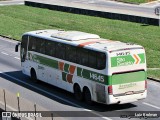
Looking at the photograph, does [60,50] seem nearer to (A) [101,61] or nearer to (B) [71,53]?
(B) [71,53]

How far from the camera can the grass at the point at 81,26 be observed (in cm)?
3991

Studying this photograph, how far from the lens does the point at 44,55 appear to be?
89.0 feet

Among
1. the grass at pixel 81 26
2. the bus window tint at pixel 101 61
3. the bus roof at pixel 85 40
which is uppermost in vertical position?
the bus roof at pixel 85 40

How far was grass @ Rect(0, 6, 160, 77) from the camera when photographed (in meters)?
39.9

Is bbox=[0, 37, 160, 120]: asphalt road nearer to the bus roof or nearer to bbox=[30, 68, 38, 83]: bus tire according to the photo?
bbox=[30, 68, 38, 83]: bus tire

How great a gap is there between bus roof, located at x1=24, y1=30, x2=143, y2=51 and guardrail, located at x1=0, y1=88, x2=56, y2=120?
485 cm

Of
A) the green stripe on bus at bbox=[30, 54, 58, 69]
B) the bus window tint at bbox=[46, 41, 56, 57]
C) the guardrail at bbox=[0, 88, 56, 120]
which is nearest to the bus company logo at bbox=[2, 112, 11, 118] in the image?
the guardrail at bbox=[0, 88, 56, 120]

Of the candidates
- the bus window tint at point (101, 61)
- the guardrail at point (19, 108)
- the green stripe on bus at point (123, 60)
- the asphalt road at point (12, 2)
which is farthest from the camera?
the asphalt road at point (12, 2)

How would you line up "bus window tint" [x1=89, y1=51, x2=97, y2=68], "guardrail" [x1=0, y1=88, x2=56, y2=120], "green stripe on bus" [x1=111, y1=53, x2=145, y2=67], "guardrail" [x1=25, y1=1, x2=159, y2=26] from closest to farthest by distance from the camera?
"guardrail" [x1=0, y1=88, x2=56, y2=120] < "green stripe on bus" [x1=111, y1=53, x2=145, y2=67] < "bus window tint" [x1=89, y1=51, x2=97, y2=68] < "guardrail" [x1=25, y1=1, x2=159, y2=26]

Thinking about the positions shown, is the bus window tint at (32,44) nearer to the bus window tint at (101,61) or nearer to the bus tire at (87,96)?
the bus tire at (87,96)

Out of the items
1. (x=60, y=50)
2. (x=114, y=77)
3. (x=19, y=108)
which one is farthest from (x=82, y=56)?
(x=19, y=108)

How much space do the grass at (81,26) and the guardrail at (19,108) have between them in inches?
536

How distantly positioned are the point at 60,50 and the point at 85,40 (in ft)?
5.48

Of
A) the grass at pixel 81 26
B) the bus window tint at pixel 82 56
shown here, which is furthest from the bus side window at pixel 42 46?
the grass at pixel 81 26
